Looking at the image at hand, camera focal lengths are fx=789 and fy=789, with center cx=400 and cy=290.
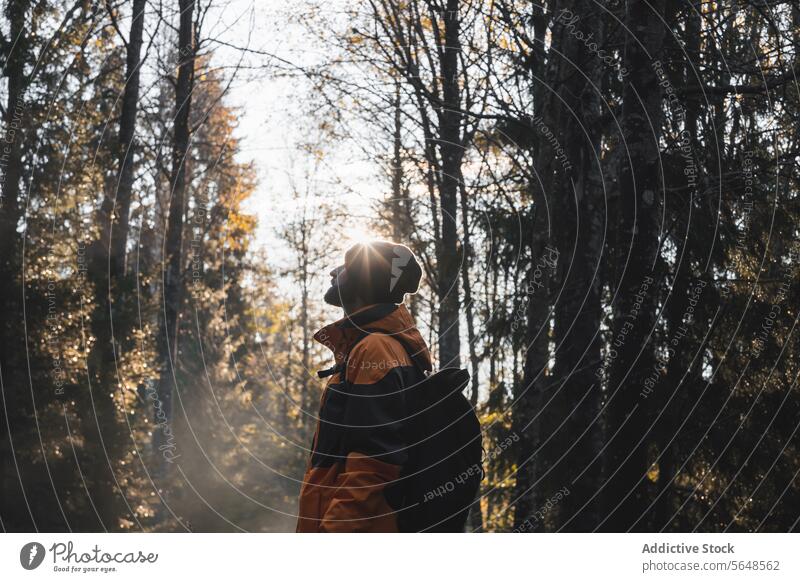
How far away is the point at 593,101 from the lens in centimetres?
622

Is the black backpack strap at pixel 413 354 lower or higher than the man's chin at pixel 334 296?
lower

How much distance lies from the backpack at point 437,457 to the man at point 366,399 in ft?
0.13

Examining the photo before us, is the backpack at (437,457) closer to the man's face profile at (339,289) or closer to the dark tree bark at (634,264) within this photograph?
the man's face profile at (339,289)

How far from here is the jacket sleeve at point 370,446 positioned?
112 inches

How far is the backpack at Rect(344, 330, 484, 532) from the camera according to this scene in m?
2.98

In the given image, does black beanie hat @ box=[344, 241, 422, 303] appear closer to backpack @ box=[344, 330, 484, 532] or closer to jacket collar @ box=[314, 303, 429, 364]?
jacket collar @ box=[314, 303, 429, 364]

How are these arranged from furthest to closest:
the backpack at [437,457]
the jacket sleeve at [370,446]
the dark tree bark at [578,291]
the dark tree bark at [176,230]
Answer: the dark tree bark at [176,230], the dark tree bark at [578,291], the backpack at [437,457], the jacket sleeve at [370,446]

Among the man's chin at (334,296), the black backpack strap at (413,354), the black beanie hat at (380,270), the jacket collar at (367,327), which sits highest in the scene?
the black beanie hat at (380,270)

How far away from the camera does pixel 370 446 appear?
2.84 m

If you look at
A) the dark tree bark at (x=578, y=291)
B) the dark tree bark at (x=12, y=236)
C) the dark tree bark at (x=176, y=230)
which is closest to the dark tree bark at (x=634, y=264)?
the dark tree bark at (x=578, y=291)

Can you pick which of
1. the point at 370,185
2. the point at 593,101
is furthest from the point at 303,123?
the point at 593,101

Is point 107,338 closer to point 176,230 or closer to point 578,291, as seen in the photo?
point 176,230

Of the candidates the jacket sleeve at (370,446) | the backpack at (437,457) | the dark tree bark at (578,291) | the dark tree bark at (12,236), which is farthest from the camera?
the dark tree bark at (12,236)

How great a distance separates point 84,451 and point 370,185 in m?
6.65
